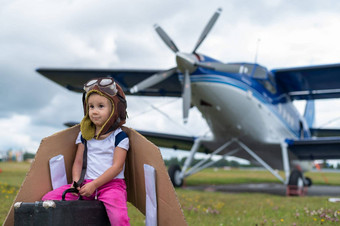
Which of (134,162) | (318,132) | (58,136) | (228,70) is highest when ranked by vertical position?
(228,70)

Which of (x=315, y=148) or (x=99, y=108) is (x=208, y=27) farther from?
(x=99, y=108)

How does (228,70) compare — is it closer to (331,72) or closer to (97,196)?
(331,72)

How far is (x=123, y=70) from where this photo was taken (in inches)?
472

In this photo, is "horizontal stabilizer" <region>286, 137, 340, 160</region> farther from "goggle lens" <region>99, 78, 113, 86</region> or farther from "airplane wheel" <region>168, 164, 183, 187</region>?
"goggle lens" <region>99, 78, 113, 86</region>

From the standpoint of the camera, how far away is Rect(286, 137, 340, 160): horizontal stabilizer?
10812 mm

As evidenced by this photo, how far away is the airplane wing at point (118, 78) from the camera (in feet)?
39.5

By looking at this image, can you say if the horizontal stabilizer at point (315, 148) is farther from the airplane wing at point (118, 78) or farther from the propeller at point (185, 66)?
the airplane wing at point (118, 78)

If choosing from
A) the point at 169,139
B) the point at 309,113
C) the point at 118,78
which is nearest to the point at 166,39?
the point at 118,78

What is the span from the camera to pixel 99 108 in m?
2.36

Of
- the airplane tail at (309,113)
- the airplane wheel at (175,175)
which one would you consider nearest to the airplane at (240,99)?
the airplane wheel at (175,175)

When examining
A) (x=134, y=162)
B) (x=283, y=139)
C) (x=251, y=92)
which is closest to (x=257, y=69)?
(x=251, y=92)

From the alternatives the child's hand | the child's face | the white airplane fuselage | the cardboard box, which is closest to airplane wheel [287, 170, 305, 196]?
the white airplane fuselage

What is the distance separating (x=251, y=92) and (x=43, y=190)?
8.20 meters

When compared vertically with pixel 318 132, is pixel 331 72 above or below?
above
